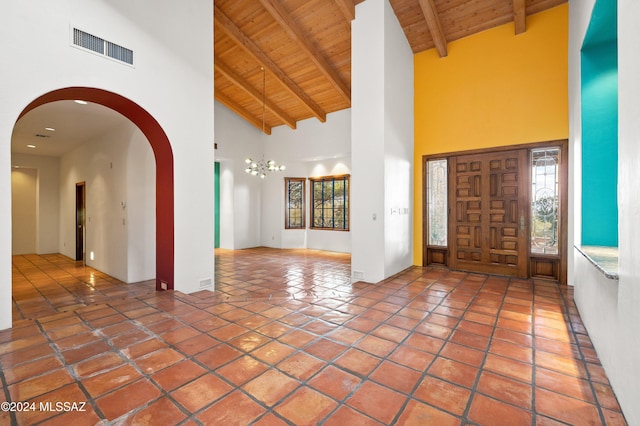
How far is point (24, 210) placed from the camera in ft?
27.3

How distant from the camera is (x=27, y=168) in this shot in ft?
26.7

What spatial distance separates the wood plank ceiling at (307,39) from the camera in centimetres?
482

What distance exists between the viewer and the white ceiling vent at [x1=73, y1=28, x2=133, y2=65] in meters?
2.94

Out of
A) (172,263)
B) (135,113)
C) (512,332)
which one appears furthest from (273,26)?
(512,332)

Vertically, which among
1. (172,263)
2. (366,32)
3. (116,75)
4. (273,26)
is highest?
(273,26)

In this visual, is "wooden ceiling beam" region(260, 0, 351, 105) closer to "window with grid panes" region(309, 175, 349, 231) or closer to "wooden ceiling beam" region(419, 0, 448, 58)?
"wooden ceiling beam" region(419, 0, 448, 58)

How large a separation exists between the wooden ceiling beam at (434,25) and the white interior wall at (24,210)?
1084 centimetres

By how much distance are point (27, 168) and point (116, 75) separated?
7.80 meters

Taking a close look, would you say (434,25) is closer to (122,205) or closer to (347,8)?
(347,8)

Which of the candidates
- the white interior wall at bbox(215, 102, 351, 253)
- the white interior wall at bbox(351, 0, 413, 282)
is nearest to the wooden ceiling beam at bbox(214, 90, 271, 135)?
the white interior wall at bbox(215, 102, 351, 253)

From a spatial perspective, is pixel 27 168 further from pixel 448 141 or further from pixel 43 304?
pixel 448 141

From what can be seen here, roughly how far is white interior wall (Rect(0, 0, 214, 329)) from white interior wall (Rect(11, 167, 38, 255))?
775 cm

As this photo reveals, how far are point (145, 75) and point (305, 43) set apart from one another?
3.35 metres

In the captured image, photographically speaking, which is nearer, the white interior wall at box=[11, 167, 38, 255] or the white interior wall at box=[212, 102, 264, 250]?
the white interior wall at box=[11, 167, 38, 255]
